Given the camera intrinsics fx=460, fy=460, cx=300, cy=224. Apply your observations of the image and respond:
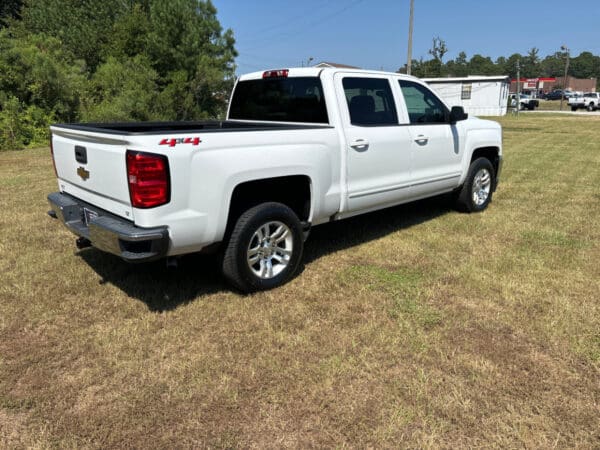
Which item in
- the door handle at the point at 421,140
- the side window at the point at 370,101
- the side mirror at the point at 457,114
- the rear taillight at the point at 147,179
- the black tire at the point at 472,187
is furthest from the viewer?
the black tire at the point at 472,187

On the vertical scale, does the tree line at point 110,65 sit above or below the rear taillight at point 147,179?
above

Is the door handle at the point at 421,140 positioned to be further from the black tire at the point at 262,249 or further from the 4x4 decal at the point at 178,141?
the 4x4 decal at the point at 178,141

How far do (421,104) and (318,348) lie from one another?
348 cm

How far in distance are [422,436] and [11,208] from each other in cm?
669

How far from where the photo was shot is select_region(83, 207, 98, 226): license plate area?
3.68 m

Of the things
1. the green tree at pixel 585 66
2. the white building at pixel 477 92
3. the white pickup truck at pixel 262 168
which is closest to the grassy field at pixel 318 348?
the white pickup truck at pixel 262 168

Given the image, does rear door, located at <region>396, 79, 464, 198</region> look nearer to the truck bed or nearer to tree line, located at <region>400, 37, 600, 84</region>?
the truck bed

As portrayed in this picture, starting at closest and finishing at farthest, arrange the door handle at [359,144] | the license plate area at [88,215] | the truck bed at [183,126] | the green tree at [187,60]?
the license plate area at [88,215], the truck bed at [183,126], the door handle at [359,144], the green tree at [187,60]

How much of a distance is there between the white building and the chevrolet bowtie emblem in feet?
125

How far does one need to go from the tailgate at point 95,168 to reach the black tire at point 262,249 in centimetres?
88

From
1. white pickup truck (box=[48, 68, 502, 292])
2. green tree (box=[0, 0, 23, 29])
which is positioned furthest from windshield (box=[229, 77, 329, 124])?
green tree (box=[0, 0, 23, 29])

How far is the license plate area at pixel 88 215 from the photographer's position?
12.1 ft

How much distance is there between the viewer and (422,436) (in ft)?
7.97

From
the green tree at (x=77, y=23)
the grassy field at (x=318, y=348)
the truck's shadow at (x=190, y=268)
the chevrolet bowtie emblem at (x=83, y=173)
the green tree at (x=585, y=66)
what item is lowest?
the grassy field at (x=318, y=348)
